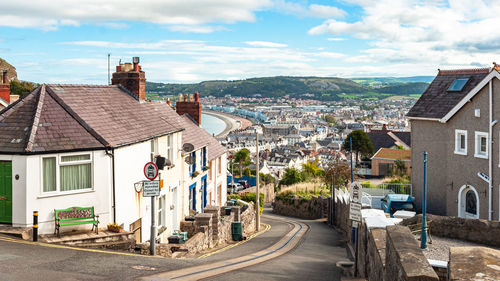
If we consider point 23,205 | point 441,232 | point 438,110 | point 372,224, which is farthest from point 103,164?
point 438,110

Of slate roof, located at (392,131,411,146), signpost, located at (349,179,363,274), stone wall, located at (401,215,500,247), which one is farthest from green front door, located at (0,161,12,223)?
slate roof, located at (392,131,411,146)

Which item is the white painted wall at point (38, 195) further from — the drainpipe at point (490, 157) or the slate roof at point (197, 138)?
the drainpipe at point (490, 157)

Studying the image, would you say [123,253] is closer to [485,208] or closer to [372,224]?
[372,224]

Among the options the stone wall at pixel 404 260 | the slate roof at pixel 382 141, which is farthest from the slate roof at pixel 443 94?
the slate roof at pixel 382 141

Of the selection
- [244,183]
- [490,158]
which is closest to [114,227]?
[490,158]

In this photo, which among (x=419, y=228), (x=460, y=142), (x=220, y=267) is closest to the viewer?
(x=220, y=267)

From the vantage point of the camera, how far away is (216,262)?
13.9 meters

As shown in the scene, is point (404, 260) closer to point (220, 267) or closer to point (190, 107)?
point (220, 267)

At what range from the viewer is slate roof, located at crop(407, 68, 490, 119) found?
1053 inches

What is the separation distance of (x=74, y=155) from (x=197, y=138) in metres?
12.6

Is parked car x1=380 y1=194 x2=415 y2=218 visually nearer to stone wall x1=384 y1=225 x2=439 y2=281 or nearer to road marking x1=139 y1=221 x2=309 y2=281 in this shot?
road marking x1=139 y1=221 x2=309 y2=281

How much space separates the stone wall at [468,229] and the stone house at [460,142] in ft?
26.8

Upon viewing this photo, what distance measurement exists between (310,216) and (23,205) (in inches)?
1220

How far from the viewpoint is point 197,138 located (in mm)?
26500
